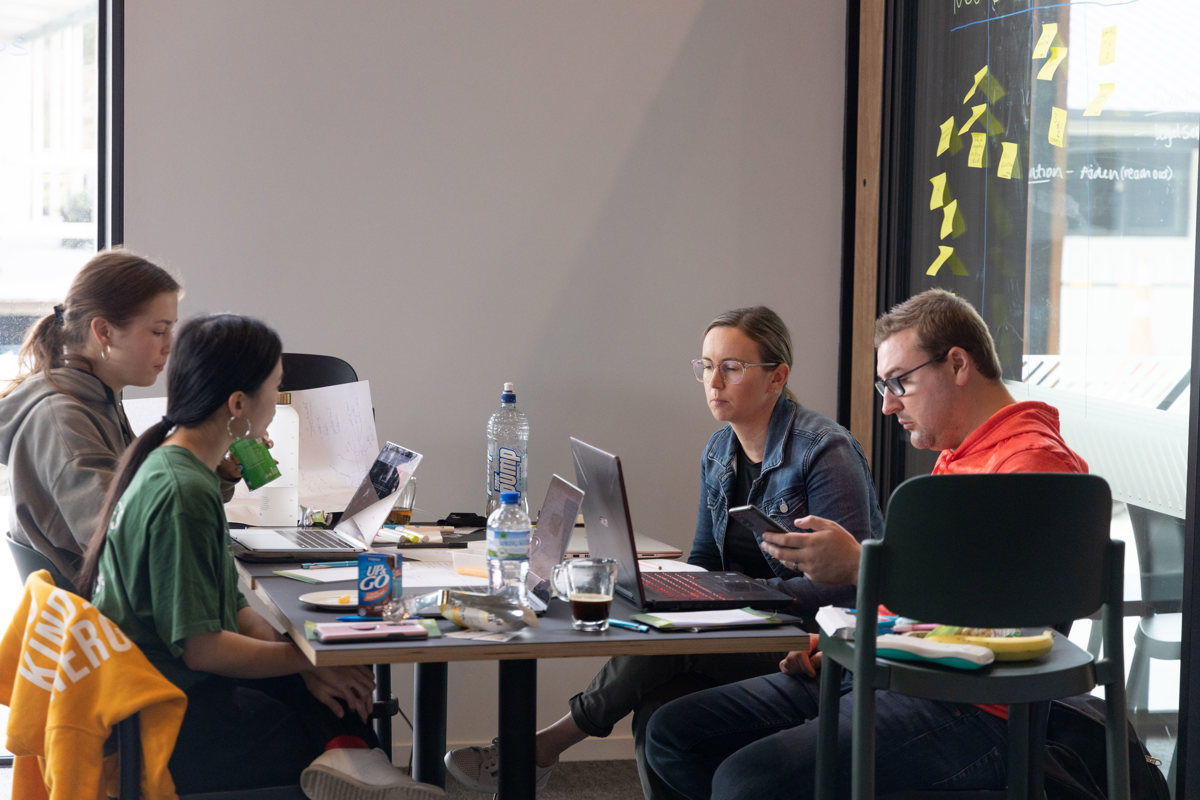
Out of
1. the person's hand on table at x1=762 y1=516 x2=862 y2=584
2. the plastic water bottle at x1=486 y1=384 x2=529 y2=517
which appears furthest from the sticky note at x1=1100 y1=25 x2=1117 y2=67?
the plastic water bottle at x1=486 y1=384 x2=529 y2=517

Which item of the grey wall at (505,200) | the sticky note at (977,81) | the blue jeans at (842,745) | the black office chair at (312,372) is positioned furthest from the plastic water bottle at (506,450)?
the sticky note at (977,81)

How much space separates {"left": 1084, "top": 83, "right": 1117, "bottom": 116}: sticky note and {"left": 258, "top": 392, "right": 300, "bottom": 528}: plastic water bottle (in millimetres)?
1820

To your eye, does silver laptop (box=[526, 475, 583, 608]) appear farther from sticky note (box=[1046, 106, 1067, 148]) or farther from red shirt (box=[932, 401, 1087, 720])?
sticky note (box=[1046, 106, 1067, 148])

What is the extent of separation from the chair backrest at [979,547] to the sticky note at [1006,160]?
1.30 metres

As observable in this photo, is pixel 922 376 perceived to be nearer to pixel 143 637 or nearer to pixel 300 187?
pixel 143 637

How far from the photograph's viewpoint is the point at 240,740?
169 cm

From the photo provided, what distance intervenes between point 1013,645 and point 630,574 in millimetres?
564

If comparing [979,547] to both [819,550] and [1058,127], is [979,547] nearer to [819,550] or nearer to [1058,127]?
[819,550]

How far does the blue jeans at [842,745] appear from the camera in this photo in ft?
5.39

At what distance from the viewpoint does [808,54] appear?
3389 millimetres

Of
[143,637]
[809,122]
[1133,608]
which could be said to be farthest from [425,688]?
[809,122]

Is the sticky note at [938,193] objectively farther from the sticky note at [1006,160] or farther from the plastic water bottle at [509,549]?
the plastic water bottle at [509,549]

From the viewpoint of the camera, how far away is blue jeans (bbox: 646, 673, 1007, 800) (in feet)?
5.39

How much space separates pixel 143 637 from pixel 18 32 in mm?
2204
